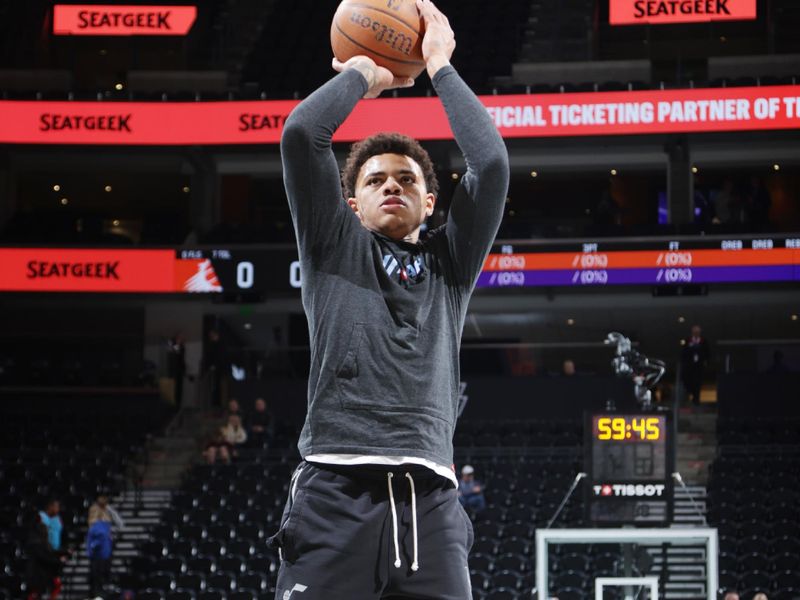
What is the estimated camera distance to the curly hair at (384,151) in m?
2.95

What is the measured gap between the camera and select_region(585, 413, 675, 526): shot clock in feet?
38.2

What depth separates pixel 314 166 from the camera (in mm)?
2771

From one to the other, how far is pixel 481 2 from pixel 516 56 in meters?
1.60

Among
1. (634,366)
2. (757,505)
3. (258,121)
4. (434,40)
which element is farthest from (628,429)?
(258,121)

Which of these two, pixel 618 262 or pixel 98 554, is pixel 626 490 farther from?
pixel 618 262

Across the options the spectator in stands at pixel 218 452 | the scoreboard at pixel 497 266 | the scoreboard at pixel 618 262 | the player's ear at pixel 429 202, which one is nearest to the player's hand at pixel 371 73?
the player's ear at pixel 429 202

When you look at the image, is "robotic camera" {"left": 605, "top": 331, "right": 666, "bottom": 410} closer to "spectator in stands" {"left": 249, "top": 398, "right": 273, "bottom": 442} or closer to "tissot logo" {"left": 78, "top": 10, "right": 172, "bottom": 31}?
"spectator in stands" {"left": 249, "top": 398, "right": 273, "bottom": 442}

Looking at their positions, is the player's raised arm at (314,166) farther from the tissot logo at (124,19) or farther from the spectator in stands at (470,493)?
the tissot logo at (124,19)

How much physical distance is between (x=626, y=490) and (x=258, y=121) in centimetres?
1114

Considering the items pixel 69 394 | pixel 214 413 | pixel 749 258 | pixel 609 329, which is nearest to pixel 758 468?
pixel 749 258

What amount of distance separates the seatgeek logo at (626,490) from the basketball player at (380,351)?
907 cm

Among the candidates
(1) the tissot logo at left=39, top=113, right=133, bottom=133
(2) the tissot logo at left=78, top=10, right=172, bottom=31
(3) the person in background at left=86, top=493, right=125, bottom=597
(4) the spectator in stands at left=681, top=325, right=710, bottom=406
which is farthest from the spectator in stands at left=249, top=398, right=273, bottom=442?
(2) the tissot logo at left=78, top=10, right=172, bottom=31

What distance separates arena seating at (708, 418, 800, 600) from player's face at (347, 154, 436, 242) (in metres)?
11.2

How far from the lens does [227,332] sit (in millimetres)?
24609
